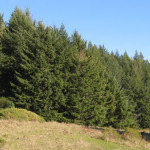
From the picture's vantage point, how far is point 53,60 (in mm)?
21984

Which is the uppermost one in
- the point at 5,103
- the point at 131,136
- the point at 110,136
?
the point at 5,103

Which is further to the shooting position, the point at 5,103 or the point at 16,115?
the point at 5,103

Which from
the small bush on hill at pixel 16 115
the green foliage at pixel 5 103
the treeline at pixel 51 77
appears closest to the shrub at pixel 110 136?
the small bush on hill at pixel 16 115

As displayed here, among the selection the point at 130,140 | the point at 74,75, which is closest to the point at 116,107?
the point at 74,75

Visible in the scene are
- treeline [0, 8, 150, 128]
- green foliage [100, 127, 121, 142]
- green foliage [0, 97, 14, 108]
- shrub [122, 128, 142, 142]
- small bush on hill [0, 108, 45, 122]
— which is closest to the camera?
green foliage [100, 127, 121, 142]

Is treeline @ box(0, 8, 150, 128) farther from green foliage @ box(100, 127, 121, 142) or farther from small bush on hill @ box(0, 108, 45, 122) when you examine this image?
green foliage @ box(100, 127, 121, 142)

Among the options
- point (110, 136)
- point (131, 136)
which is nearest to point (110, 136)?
point (110, 136)

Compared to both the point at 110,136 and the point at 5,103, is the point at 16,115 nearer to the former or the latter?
the point at 5,103

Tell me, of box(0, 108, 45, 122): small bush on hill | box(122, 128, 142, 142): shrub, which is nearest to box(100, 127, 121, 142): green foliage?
box(122, 128, 142, 142): shrub

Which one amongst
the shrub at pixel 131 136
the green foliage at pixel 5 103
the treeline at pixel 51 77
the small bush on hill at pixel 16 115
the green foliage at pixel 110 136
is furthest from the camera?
the treeline at pixel 51 77

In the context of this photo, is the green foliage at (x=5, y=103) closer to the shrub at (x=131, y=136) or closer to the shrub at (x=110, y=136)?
the shrub at (x=110, y=136)

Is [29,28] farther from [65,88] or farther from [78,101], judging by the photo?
[78,101]

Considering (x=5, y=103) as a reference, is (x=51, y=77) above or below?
above

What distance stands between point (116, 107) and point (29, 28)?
18.4 metres
